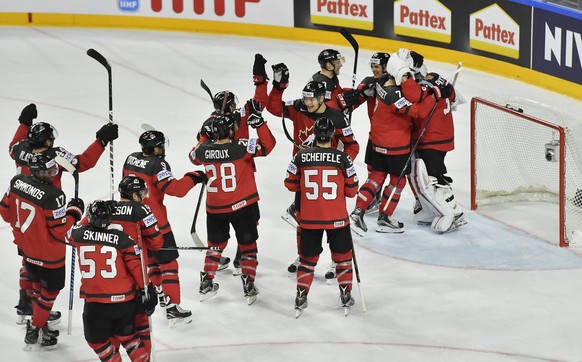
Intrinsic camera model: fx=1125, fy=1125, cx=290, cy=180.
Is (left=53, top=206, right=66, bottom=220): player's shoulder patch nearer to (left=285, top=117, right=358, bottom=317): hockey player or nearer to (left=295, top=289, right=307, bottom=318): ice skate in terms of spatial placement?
(left=285, top=117, right=358, bottom=317): hockey player

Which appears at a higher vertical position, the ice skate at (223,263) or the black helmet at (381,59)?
the black helmet at (381,59)

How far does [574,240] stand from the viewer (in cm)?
909

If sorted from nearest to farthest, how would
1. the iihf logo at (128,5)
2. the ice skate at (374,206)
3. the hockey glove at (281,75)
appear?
the hockey glove at (281,75) < the ice skate at (374,206) < the iihf logo at (128,5)

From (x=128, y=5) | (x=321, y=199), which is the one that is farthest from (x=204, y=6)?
(x=321, y=199)

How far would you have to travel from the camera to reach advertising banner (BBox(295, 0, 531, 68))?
13.3m

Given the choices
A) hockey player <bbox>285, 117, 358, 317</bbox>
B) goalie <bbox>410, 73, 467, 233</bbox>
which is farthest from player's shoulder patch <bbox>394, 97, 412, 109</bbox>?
hockey player <bbox>285, 117, 358, 317</bbox>

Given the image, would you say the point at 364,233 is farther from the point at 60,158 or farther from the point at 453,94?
the point at 60,158

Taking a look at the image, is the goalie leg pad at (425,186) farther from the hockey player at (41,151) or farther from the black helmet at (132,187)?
the black helmet at (132,187)

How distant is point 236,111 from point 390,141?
1.42m

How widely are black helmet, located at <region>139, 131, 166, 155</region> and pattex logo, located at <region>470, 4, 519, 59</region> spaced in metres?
6.68

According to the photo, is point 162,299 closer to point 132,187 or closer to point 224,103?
point 132,187

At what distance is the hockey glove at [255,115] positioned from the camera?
8164 mm

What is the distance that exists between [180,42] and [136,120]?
335cm

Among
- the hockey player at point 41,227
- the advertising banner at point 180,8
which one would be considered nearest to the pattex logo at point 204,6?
the advertising banner at point 180,8
